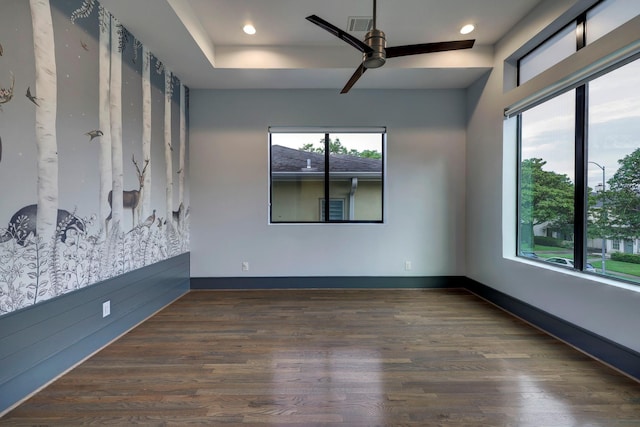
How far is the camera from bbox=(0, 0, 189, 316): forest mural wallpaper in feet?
5.07

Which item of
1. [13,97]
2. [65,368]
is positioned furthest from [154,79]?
[65,368]

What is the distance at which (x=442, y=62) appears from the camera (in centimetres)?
311

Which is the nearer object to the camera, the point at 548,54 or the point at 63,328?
the point at 63,328

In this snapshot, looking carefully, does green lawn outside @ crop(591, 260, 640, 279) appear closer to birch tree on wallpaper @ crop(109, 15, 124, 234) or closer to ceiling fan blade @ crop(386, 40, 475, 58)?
ceiling fan blade @ crop(386, 40, 475, 58)

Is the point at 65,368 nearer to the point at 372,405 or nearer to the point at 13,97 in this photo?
the point at 13,97

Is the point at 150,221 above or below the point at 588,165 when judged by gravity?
below

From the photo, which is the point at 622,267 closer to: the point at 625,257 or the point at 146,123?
the point at 625,257

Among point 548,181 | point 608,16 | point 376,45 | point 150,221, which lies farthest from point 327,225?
point 608,16

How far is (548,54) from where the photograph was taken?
2557 millimetres

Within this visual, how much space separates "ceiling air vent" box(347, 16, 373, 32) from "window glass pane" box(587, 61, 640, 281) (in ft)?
6.24

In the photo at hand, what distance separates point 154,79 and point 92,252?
6.05ft

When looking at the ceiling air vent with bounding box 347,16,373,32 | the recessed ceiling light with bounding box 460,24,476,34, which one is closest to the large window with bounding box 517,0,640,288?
the recessed ceiling light with bounding box 460,24,476,34

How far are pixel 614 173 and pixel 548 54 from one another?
1298mm

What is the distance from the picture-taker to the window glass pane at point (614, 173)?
1.89 m
